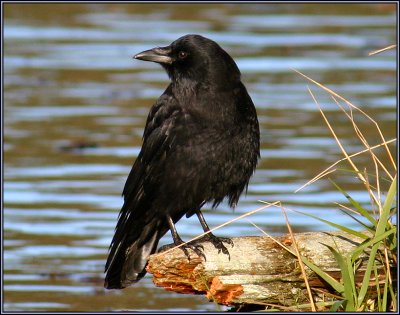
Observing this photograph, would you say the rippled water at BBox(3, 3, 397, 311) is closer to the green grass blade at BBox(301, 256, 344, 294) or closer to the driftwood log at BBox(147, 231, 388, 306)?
the driftwood log at BBox(147, 231, 388, 306)

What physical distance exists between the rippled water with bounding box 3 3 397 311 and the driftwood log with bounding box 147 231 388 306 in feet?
6.38

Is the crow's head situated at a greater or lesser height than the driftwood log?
greater

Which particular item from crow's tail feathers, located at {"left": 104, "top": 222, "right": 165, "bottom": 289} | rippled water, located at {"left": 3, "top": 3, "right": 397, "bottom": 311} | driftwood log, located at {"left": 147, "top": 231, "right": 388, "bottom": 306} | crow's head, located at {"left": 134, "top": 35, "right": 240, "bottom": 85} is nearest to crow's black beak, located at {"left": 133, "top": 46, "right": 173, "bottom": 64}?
crow's head, located at {"left": 134, "top": 35, "right": 240, "bottom": 85}

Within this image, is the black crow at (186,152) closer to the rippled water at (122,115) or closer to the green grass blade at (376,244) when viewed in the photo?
the rippled water at (122,115)

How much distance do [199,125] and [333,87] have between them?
6.98m

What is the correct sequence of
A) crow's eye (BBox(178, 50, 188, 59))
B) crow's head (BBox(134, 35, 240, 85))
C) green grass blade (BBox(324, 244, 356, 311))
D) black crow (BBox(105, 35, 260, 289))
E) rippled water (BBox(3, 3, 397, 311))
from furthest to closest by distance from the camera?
1. rippled water (BBox(3, 3, 397, 311))
2. crow's eye (BBox(178, 50, 188, 59))
3. crow's head (BBox(134, 35, 240, 85))
4. black crow (BBox(105, 35, 260, 289))
5. green grass blade (BBox(324, 244, 356, 311))

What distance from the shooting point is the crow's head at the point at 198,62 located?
7.09 m

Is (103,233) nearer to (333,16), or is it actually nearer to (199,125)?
(199,125)

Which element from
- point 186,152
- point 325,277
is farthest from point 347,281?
point 186,152

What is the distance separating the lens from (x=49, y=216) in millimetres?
10008

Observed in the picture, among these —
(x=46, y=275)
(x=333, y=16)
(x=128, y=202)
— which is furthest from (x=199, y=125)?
(x=333, y=16)

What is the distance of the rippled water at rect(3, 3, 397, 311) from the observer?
9125 millimetres

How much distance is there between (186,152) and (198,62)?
659 mm

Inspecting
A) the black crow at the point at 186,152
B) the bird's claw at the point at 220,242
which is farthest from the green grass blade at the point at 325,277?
the black crow at the point at 186,152
